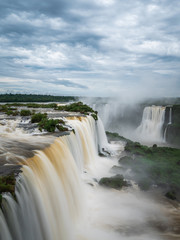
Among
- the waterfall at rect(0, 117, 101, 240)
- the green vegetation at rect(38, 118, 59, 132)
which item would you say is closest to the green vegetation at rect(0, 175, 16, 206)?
the waterfall at rect(0, 117, 101, 240)

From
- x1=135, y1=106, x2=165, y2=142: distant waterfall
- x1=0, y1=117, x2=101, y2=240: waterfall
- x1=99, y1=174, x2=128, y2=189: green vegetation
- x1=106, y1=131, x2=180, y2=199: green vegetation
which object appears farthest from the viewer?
x1=135, y1=106, x2=165, y2=142: distant waterfall

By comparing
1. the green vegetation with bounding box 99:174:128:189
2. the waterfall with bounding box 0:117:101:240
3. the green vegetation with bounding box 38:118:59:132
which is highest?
the green vegetation with bounding box 38:118:59:132

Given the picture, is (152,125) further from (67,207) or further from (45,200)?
(45,200)

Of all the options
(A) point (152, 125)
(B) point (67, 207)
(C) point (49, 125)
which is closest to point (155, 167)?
(C) point (49, 125)

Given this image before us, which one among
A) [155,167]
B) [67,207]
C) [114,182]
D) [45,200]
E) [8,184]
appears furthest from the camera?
[155,167]

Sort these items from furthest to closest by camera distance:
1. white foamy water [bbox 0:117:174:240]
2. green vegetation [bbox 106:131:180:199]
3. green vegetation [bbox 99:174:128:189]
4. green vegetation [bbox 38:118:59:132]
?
green vegetation [bbox 106:131:180:199], green vegetation [bbox 38:118:59:132], green vegetation [bbox 99:174:128:189], white foamy water [bbox 0:117:174:240]

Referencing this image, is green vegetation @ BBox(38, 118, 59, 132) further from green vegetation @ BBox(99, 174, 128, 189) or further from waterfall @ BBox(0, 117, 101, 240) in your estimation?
green vegetation @ BBox(99, 174, 128, 189)

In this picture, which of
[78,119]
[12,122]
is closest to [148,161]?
[78,119]
